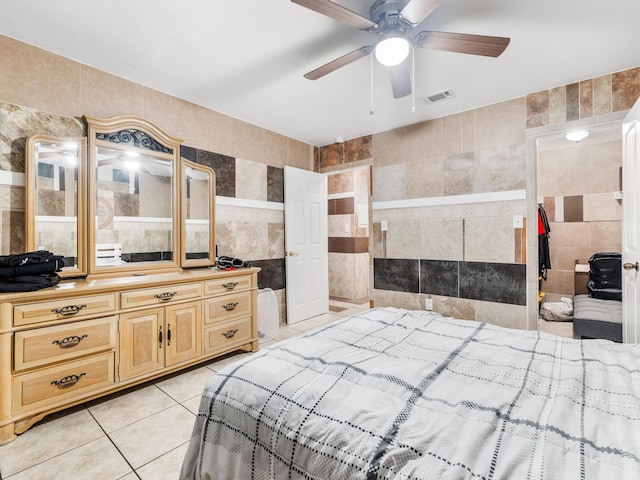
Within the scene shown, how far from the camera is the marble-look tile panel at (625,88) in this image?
106 inches

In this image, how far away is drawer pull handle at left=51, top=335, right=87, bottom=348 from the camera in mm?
2018

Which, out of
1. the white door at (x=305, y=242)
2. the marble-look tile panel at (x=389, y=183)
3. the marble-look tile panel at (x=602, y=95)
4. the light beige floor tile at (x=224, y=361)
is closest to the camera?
the marble-look tile panel at (x=602, y=95)

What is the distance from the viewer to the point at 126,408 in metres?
2.20

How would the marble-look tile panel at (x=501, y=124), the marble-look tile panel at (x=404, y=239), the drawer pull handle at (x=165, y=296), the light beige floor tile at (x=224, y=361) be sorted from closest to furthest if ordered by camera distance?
the drawer pull handle at (x=165, y=296) → the light beige floor tile at (x=224, y=361) → the marble-look tile panel at (x=501, y=124) → the marble-look tile panel at (x=404, y=239)

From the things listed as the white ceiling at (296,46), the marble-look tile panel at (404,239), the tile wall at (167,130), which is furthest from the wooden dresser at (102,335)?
the marble-look tile panel at (404,239)

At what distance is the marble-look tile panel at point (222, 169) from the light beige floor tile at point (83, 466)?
8.04 ft

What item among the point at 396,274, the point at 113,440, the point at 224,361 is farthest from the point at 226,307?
the point at 396,274

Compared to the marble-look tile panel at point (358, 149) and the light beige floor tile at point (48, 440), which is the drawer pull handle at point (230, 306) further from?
the marble-look tile panel at point (358, 149)

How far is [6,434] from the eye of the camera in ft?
6.00

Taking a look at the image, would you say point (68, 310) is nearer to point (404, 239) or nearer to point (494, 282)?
point (404, 239)

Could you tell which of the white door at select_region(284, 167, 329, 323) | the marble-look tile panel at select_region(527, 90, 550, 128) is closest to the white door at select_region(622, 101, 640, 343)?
the marble-look tile panel at select_region(527, 90, 550, 128)

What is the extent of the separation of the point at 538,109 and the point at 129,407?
436 centimetres

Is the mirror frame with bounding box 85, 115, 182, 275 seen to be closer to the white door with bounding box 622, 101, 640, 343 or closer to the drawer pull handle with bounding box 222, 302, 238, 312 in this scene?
the drawer pull handle with bounding box 222, 302, 238, 312

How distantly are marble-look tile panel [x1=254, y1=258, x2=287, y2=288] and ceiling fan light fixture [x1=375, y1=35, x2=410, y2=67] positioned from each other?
2.70 meters
